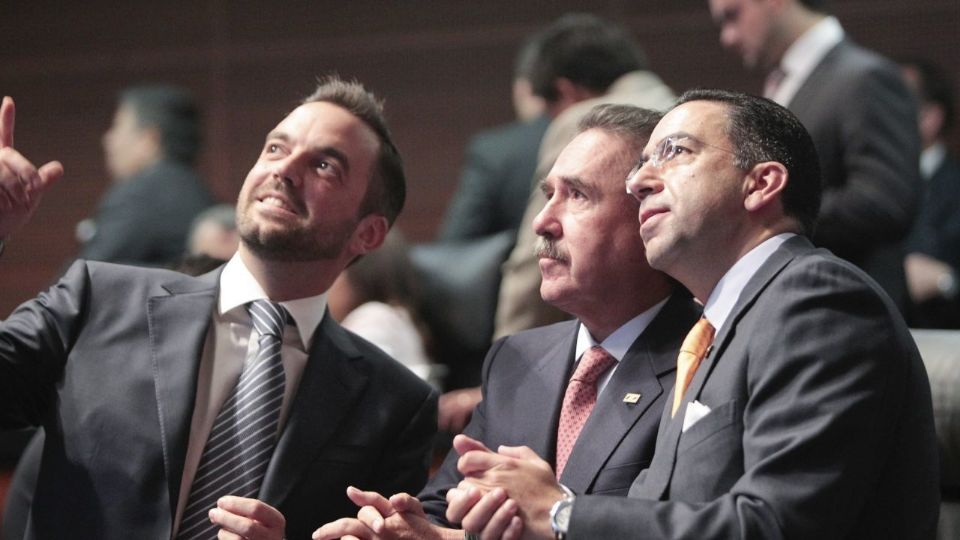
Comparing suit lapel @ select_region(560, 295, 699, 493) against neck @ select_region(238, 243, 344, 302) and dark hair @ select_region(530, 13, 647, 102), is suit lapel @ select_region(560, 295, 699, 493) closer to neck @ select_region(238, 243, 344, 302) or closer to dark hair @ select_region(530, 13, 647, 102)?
neck @ select_region(238, 243, 344, 302)

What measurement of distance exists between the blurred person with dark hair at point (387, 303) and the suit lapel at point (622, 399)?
4.74ft

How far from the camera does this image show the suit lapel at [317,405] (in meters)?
2.51

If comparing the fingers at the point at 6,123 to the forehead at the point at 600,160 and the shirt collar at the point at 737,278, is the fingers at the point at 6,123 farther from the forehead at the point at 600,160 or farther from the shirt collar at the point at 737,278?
the shirt collar at the point at 737,278

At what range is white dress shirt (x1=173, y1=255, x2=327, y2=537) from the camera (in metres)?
2.52

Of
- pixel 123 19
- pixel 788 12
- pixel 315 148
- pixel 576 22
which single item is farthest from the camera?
pixel 123 19

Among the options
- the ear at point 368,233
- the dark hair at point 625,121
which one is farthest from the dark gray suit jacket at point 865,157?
the ear at point 368,233

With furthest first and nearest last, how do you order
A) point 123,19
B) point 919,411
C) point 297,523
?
1. point 123,19
2. point 297,523
3. point 919,411

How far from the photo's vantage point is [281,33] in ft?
21.0

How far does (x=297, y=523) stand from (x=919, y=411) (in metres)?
1.14

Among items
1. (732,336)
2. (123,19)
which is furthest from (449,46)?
(732,336)

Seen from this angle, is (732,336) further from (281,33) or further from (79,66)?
(79,66)

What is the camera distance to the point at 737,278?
82.0 inches

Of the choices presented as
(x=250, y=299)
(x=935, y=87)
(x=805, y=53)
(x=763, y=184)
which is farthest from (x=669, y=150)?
(x=935, y=87)

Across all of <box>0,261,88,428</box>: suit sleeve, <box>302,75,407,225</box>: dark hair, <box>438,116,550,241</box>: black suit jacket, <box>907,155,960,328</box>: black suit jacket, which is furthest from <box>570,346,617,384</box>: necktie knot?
<box>907,155,960,328</box>: black suit jacket
